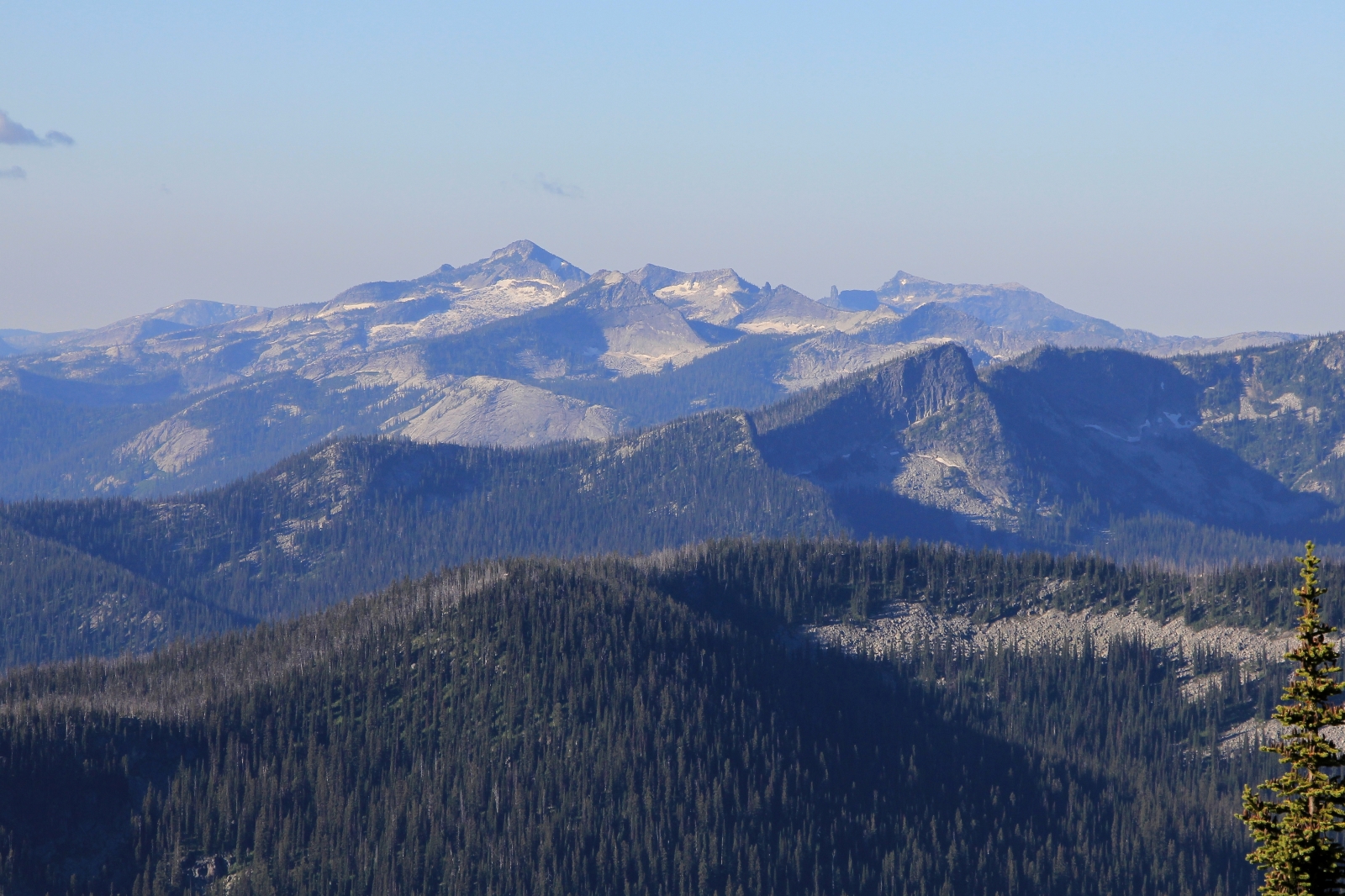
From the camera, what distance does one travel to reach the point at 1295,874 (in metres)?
59.4

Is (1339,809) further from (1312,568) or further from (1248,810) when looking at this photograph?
(1312,568)

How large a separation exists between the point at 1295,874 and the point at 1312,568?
13138 mm

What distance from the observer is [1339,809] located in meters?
61.3

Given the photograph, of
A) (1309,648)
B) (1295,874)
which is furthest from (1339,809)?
(1309,648)

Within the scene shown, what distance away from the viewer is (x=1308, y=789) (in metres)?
59.6

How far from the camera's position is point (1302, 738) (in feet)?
197

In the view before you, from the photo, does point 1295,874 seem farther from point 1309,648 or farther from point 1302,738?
point 1309,648

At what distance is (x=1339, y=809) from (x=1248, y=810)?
4.30 meters

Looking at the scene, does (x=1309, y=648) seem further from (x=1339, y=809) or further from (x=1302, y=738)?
(x=1339, y=809)

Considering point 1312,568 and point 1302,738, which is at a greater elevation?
point 1312,568

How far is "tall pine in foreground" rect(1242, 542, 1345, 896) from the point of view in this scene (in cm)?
5859

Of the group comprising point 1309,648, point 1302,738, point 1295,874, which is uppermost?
point 1309,648

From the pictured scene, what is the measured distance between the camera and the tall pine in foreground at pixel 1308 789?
5859cm

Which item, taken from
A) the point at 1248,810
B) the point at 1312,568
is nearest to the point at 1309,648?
the point at 1312,568
